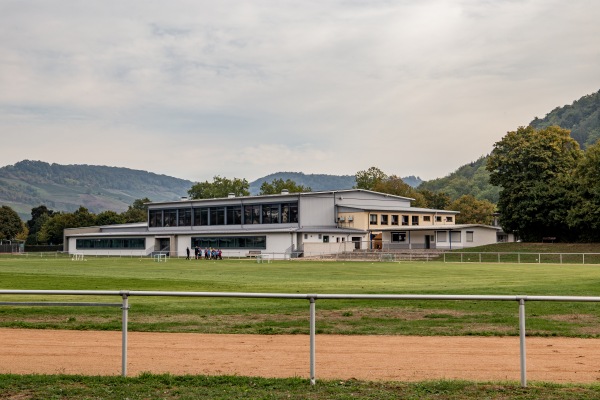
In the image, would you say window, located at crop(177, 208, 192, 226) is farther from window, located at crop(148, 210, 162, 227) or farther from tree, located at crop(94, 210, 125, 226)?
tree, located at crop(94, 210, 125, 226)

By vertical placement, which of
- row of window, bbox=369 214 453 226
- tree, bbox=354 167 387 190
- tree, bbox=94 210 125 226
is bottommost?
row of window, bbox=369 214 453 226

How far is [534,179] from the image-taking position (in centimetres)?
9419

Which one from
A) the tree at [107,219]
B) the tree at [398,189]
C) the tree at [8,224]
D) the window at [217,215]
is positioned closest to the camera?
the window at [217,215]

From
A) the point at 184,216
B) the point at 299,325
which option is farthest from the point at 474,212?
the point at 299,325

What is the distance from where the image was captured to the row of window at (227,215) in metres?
100

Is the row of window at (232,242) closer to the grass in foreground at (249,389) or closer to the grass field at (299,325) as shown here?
the grass field at (299,325)

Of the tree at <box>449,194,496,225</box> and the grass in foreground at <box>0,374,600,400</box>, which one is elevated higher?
the tree at <box>449,194,496,225</box>

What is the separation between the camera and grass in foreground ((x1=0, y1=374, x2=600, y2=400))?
393 inches

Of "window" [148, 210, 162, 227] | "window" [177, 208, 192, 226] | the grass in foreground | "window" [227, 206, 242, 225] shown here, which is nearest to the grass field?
the grass in foreground

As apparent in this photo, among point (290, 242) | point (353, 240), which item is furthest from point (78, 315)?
point (353, 240)

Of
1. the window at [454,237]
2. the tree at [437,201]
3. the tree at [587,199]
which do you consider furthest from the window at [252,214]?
the tree at [437,201]

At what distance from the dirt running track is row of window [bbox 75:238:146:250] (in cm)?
9547

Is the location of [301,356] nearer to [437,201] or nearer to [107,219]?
[437,201]

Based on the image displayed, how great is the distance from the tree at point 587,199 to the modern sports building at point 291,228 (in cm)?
1191
